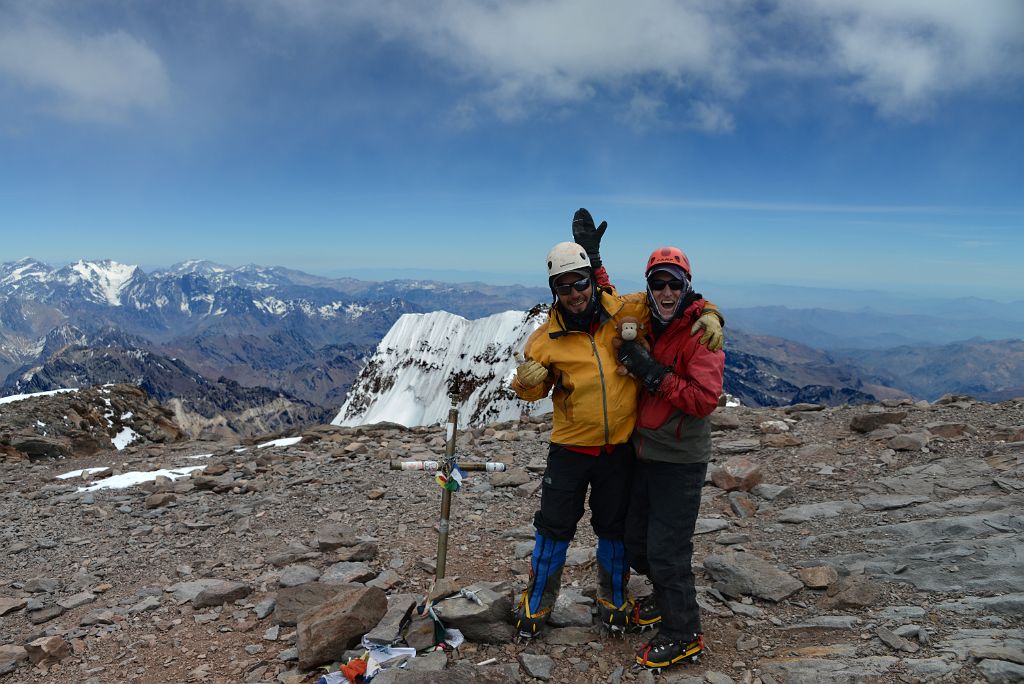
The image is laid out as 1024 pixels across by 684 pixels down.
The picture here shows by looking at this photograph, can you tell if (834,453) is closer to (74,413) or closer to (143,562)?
(143,562)

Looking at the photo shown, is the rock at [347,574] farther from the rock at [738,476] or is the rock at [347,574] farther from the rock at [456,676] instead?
the rock at [738,476]

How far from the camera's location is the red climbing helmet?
4691 mm

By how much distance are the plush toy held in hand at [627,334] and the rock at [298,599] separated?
4.47m

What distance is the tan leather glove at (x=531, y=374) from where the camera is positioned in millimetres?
4797

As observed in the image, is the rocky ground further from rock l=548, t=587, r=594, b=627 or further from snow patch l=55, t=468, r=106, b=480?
snow patch l=55, t=468, r=106, b=480

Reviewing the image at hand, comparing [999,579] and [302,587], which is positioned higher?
[999,579]

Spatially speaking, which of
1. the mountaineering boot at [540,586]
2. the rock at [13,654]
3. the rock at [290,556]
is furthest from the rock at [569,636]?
the rock at [13,654]

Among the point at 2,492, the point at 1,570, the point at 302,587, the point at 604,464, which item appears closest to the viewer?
the point at 604,464

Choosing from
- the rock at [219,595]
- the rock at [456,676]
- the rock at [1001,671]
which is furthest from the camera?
the rock at [219,595]

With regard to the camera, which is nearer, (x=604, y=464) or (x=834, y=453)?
(x=604, y=464)

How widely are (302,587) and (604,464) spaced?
4.21m

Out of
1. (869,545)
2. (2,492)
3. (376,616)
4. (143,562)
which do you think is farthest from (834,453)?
(2,492)

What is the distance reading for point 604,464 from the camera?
5086 millimetres

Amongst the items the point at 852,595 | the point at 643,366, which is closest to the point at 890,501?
the point at 852,595
